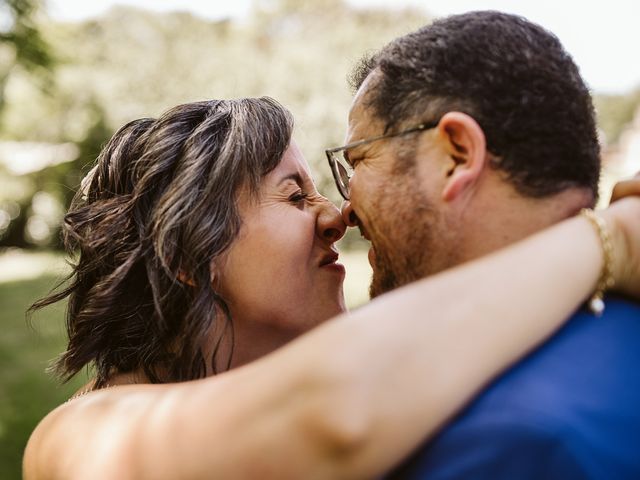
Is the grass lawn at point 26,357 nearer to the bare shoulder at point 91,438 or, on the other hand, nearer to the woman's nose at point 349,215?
the bare shoulder at point 91,438

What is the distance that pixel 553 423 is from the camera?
1506 mm

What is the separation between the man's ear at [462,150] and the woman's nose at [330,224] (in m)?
0.87

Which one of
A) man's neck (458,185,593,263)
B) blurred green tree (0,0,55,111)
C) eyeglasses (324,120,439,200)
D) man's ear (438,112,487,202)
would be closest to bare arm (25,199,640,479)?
Answer: man's neck (458,185,593,263)

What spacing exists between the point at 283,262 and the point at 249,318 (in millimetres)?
337

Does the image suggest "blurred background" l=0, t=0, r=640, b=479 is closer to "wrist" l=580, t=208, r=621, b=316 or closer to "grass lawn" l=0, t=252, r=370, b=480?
"grass lawn" l=0, t=252, r=370, b=480

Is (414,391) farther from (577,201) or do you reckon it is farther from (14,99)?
(14,99)

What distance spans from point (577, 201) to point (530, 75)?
470 millimetres

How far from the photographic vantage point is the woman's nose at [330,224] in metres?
3.02

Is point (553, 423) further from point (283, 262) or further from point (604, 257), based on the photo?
point (283, 262)

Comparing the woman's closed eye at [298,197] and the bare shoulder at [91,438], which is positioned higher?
the woman's closed eye at [298,197]

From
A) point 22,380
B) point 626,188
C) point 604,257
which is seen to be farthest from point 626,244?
point 22,380

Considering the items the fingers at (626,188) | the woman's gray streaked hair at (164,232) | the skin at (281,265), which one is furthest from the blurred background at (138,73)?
the fingers at (626,188)

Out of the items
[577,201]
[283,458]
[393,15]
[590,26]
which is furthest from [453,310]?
[590,26]

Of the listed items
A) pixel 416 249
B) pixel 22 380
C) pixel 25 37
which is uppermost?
pixel 25 37
